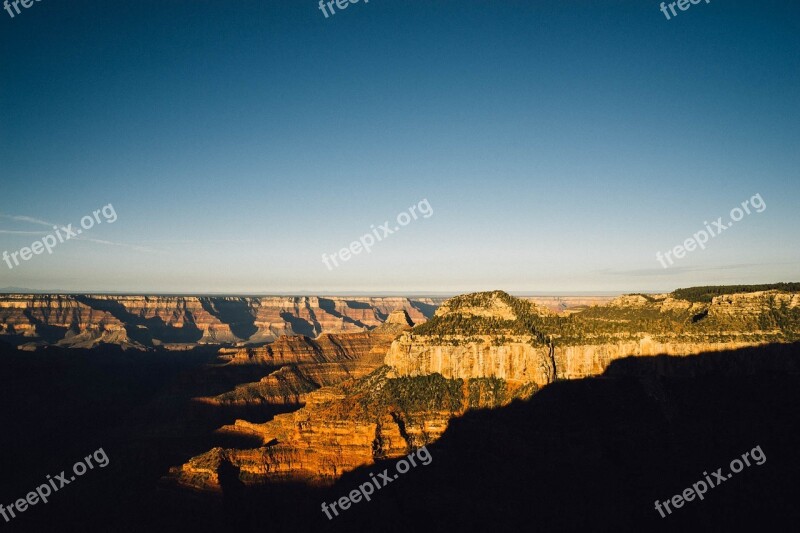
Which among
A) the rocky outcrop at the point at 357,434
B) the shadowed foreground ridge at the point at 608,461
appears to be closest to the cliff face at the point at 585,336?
the shadowed foreground ridge at the point at 608,461

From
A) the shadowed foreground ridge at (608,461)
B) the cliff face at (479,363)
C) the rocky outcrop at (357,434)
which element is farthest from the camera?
the rocky outcrop at (357,434)

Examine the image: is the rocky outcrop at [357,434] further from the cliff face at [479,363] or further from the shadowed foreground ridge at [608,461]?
the shadowed foreground ridge at [608,461]

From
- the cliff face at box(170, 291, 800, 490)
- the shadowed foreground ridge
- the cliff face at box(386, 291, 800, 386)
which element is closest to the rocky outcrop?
the cliff face at box(170, 291, 800, 490)

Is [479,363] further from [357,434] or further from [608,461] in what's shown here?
[608,461]

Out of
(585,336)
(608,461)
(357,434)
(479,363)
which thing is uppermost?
(479,363)

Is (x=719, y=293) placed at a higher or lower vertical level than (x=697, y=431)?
higher

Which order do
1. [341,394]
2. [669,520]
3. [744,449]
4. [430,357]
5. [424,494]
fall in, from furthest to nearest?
[341,394], [430,357], [424,494], [744,449], [669,520]

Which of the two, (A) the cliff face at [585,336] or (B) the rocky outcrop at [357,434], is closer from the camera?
(A) the cliff face at [585,336]

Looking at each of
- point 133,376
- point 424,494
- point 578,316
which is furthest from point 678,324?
point 133,376

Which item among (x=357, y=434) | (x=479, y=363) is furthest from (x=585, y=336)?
(x=357, y=434)

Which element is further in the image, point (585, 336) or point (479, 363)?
point (479, 363)

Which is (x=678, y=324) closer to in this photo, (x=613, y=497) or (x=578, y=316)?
(x=578, y=316)
